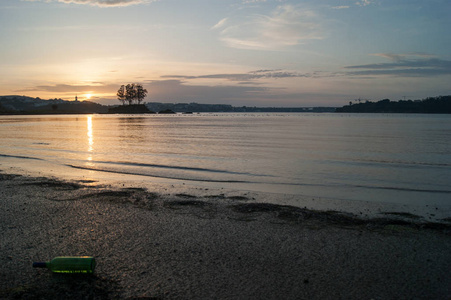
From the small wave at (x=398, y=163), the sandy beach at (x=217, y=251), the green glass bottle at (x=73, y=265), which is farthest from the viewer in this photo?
the small wave at (x=398, y=163)

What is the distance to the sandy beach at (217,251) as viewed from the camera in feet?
17.5

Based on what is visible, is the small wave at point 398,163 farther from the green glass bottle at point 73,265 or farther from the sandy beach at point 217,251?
the green glass bottle at point 73,265

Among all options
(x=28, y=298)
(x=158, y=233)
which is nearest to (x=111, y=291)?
(x=28, y=298)

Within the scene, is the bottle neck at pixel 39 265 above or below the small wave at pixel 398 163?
above

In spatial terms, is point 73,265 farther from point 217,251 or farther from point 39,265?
point 217,251

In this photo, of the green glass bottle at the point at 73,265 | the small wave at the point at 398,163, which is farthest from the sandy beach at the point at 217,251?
the small wave at the point at 398,163

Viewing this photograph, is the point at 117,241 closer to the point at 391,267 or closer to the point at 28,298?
the point at 28,298

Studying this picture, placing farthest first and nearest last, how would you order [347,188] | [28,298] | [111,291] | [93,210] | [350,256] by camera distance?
[347,188]
[93,210]
[350,256]
[111,291]
[28,298]

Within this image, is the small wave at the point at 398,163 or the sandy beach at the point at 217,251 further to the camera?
the small wave at the point at 398,163

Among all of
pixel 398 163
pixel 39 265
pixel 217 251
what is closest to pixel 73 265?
pixel 39 265

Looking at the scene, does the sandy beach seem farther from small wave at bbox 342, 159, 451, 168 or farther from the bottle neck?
small wave at bbox 342, 159, 451, 168

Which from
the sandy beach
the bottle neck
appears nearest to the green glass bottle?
the bottle neck

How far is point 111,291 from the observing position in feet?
17.1

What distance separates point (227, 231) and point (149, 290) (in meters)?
3.03
